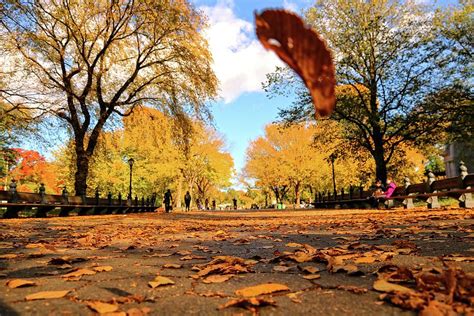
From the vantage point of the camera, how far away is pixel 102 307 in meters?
1.76

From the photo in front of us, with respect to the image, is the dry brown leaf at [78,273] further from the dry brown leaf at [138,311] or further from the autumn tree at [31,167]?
the autumn tree at [31,167]

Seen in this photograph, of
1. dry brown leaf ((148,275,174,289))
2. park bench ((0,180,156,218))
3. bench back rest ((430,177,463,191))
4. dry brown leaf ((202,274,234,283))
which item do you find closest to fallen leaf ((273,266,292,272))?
dry brown leaf ((202,274,234,283))

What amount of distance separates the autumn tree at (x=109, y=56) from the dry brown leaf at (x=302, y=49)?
54.9 ft

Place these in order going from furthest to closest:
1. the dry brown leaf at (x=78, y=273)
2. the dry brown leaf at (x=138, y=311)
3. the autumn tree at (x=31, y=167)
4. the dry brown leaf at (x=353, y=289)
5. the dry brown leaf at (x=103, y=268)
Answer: the autumn tree at (x=31, y=167) < the dry brown leaf at (x=103, y=268) < the dry brown leaf at (x=78, y=273) < the dry brown leaf at (x=353, y=289) < the dry brown leaf at (x=138, y=311)

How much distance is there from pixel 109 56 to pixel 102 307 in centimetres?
1919

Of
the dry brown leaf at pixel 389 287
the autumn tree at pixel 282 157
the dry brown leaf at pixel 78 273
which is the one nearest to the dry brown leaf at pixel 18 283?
the dry brown leaf at pixel 78 273

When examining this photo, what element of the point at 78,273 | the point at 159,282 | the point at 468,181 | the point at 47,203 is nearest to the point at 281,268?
the point at 159,282

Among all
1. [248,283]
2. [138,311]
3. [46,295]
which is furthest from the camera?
[248,283]

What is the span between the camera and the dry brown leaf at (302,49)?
2.28 feet

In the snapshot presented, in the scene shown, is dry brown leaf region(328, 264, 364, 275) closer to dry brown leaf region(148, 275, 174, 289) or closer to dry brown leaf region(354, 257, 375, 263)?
dry brown leaf region(354, 257, 375, 263)

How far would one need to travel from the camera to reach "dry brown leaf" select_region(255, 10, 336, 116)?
0.70 metres

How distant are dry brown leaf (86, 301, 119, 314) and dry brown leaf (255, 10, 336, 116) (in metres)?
1.47

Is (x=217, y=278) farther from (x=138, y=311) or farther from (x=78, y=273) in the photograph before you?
(x=78, y=273)

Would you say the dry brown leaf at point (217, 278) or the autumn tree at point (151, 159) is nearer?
the dry brown leaf at point (217, 278)
